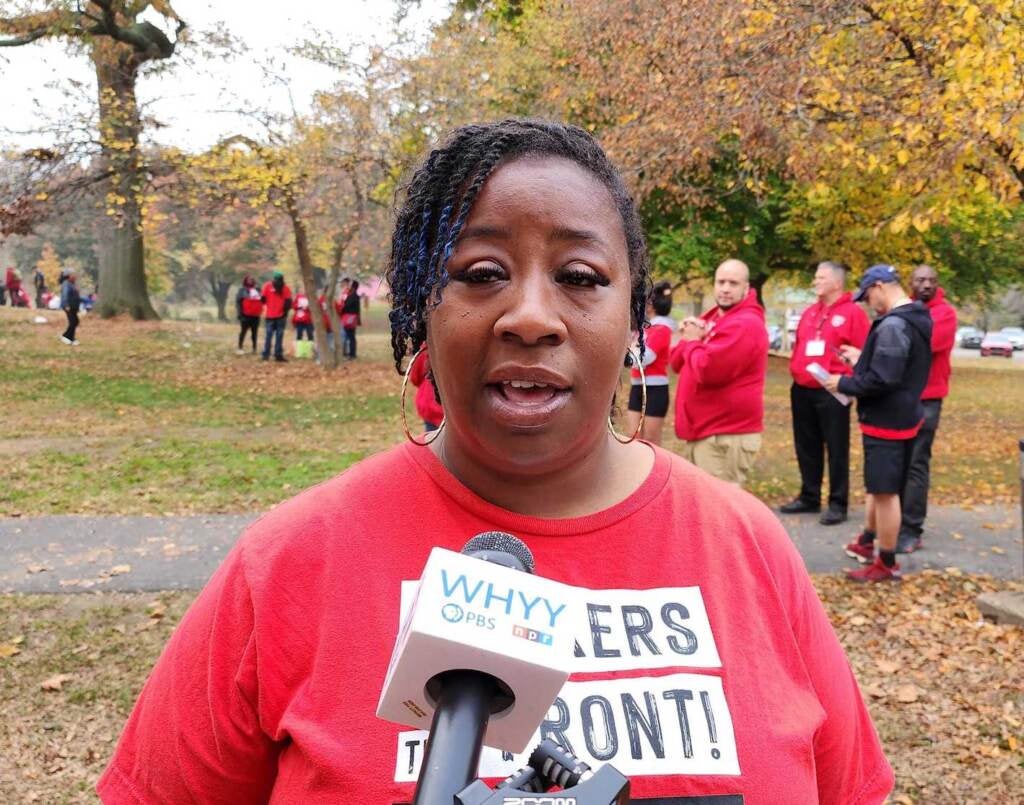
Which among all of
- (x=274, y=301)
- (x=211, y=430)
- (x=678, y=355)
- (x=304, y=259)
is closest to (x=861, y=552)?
(x=678, y=355)

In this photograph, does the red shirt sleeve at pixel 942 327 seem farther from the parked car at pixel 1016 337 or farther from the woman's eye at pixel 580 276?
the parked car at pixel 1016 337

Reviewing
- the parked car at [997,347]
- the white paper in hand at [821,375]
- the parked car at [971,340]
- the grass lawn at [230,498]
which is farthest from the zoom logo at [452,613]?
the parked car at [971,340]

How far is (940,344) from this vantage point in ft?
26.5

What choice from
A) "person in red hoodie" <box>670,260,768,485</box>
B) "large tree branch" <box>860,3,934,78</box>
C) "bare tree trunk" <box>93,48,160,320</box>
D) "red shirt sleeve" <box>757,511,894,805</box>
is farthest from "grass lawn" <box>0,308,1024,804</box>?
"large tree branch" <box>860,3,934,78</box>

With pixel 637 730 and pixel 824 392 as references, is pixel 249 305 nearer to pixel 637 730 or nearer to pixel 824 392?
pixel 824 392

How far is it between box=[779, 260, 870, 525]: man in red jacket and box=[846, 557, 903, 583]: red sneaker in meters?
1.40

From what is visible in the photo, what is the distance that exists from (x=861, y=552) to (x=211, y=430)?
29.7ft

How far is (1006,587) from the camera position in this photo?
21.6ft

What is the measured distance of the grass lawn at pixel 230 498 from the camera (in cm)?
439

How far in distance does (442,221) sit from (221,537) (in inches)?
255

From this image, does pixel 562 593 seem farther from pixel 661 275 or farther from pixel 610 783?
pixel 661 275

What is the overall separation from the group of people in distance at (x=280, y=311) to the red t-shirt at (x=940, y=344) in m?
13.6

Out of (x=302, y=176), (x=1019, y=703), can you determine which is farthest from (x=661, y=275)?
(x=1019, y=703)

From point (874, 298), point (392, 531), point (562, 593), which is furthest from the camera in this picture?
point (874, 298)
